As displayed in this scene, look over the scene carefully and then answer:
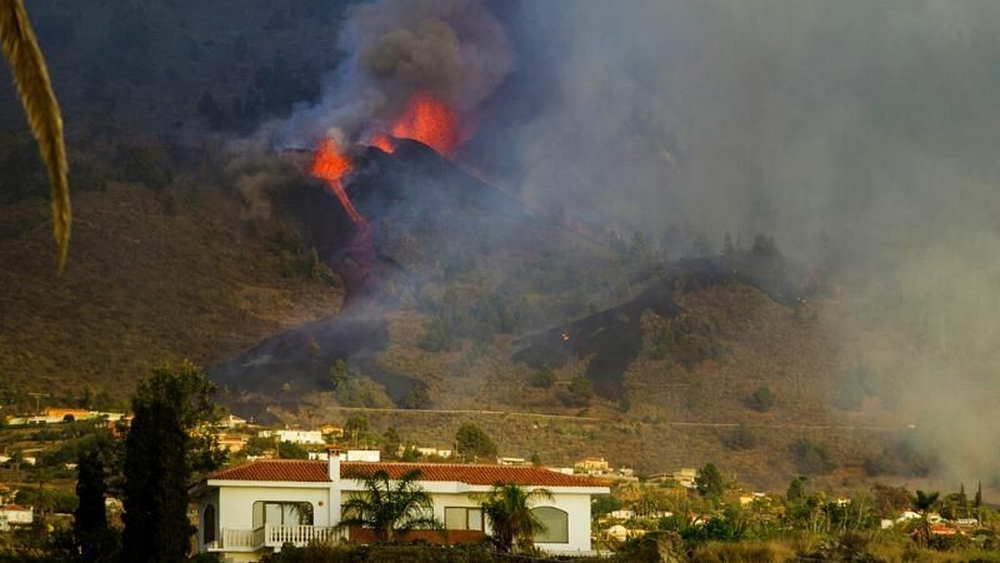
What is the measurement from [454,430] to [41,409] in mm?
29886

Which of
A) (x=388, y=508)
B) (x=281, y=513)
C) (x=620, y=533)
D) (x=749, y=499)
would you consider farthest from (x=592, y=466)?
(x=388, y=508)

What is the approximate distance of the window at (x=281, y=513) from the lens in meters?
44.4

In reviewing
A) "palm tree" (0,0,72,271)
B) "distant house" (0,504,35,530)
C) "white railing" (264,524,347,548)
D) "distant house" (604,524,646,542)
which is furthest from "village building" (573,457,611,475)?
"palm tree" (0,0,72,271)

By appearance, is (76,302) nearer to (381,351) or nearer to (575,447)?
(381,351)

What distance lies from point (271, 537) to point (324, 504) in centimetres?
265

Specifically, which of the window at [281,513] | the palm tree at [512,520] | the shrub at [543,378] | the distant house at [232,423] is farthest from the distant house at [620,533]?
the shrub at [543,378]

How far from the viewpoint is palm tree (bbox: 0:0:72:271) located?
983 centimetres

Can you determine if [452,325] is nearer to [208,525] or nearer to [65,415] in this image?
[65,415]

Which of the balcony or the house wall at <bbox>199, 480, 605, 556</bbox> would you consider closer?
the balcony

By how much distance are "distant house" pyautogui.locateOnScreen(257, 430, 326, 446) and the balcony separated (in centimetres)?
4790

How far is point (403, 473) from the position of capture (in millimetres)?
46375

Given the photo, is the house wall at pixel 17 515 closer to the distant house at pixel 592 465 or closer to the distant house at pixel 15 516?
the distant house at pixel 15 516

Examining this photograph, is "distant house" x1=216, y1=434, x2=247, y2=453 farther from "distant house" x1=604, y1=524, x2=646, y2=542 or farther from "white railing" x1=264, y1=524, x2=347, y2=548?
"white railing" x1=264, y1=524, x2=347, y2=548

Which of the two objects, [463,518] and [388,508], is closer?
[388,508]
